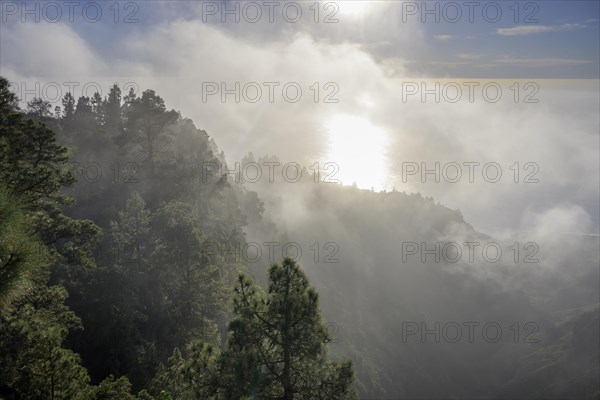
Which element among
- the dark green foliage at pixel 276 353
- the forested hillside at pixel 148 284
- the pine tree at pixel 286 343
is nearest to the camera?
the forested hillside at pixel 148 284

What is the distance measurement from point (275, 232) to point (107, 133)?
1955 inches

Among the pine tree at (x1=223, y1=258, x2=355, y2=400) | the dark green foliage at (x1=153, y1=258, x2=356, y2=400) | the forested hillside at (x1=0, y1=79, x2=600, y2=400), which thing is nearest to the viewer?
the forested hillside at (x1=0, y1=79, x2=600, y2=400)

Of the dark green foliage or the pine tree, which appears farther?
the pine tree

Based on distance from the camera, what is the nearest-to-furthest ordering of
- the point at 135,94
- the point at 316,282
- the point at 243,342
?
the point at 243,342 < the point at 135,94 < the point at 316,282

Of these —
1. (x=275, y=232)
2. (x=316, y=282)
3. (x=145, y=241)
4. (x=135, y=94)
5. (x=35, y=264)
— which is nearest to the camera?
(x=35, y=264)

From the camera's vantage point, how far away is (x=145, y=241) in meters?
43.2

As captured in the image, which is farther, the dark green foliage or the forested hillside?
the dark green foliage

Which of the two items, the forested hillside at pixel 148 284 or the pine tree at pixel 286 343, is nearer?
the forested hillside at pixel 148 284

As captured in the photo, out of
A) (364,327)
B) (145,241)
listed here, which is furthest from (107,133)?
(364,327)

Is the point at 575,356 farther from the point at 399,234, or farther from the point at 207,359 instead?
the point at 207,359

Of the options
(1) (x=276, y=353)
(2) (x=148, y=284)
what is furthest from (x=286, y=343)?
(2) (x=148, y=284)

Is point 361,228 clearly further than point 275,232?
Yes

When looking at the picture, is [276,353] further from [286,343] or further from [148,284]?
[148,284]

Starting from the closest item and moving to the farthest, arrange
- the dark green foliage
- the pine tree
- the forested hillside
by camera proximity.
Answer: the forested hillside < the dark green foliage < the pine tree
